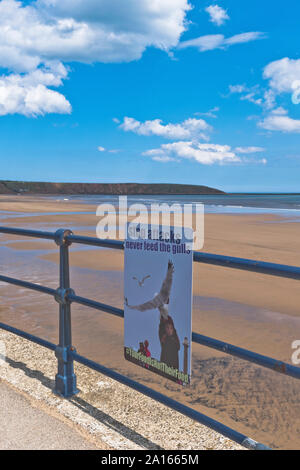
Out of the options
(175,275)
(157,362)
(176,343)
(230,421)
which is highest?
(175,275)

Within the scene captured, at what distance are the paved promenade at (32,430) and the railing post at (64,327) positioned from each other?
0.26 metres

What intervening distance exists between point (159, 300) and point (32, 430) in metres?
1.06

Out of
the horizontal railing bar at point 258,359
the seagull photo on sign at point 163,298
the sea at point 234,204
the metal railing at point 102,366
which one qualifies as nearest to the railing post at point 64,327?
the metal railing at point 102,366

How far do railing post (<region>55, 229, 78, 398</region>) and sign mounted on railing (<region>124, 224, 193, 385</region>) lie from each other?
512mm

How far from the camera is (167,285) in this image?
230 centimetres

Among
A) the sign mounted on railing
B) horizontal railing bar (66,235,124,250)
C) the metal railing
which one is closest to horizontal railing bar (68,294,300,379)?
the metal railing

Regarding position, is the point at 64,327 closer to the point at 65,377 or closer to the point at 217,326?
the point at 65,377

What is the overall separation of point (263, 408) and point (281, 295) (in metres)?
4.09

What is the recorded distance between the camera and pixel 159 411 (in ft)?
8.92

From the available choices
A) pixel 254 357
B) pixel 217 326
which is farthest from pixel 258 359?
pixel 217 326

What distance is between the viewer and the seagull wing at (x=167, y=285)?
227 cm

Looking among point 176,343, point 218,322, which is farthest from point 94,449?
point 218,322

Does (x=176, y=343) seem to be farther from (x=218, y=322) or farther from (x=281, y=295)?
(x=281, y=295)
